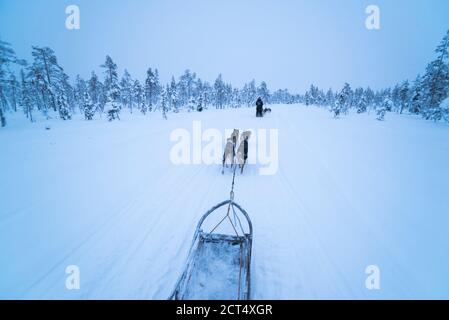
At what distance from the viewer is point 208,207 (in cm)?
594

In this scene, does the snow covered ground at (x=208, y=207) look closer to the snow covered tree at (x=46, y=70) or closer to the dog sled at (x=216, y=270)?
the dog sled at (x=216, y=270)

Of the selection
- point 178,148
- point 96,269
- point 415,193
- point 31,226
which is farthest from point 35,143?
point 415,193

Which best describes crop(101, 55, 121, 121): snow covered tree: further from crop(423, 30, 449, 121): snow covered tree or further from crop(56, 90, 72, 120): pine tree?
crop(423, 30, 449, 121): snow covered tree

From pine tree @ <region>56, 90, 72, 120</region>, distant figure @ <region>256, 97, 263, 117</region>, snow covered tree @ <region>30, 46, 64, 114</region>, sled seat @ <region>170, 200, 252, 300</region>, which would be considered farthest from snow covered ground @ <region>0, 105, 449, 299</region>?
snow covered tree @ <region>30, 46, 64, 114</region>

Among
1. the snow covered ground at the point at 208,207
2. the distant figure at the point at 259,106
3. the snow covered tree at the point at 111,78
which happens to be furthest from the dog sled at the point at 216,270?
the snow covered tree at the point at 111,78

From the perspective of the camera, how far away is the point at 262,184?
7609 mm

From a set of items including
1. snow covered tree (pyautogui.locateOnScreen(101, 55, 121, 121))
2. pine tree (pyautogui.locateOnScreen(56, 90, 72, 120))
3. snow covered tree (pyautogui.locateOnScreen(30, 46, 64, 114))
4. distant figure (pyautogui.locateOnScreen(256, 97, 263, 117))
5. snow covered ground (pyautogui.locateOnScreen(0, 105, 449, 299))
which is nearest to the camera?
snow covered ground (pyautogui.locateOnScreen(0, 105, 449, 299))

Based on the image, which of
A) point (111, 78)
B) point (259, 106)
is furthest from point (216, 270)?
point (111, 78)

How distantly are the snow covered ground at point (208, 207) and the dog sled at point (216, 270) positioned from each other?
0.41 m

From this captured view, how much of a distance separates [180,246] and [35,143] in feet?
48.0

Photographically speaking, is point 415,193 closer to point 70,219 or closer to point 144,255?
point 144,255

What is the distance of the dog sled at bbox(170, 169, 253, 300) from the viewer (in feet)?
10.3

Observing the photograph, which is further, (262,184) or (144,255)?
(262,184)

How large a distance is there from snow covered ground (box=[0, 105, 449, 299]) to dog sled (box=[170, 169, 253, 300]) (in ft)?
1.35
